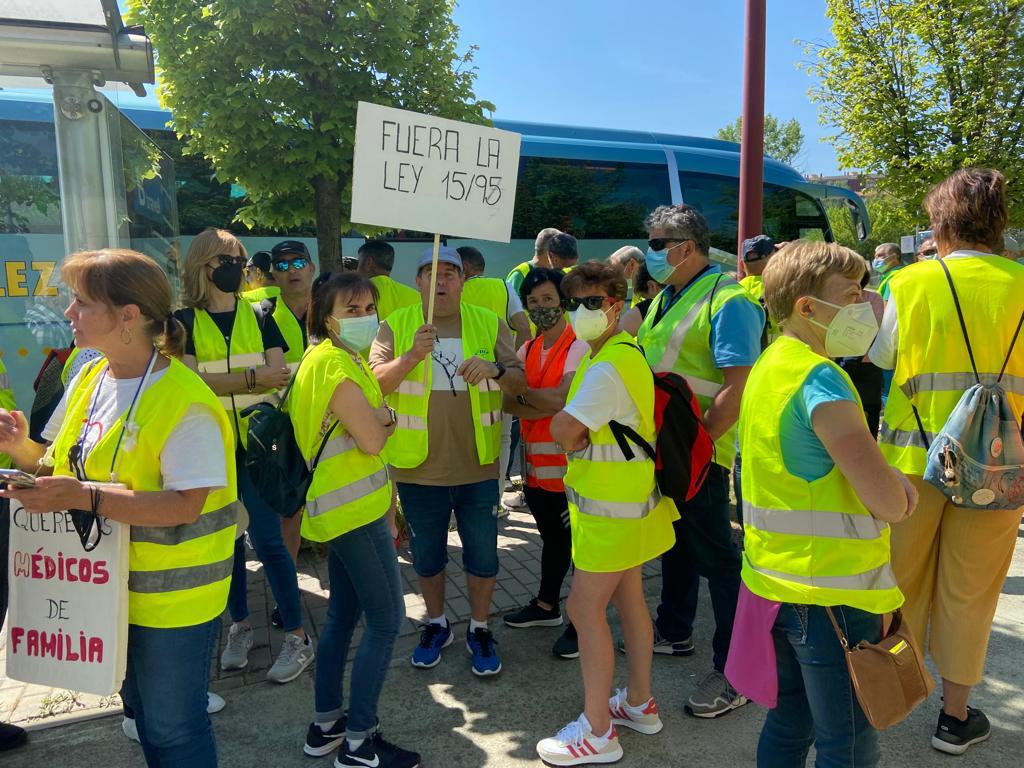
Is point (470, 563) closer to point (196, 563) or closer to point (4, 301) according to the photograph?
point (196, 563)

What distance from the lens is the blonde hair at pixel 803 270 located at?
73.4 inches

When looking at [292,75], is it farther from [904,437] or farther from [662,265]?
[904,437]

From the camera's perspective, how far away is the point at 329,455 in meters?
2.50

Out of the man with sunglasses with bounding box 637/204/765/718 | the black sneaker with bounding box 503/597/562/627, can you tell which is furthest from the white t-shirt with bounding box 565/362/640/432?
the black sneaker with bounding box 503/597/562/627

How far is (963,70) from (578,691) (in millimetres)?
12639

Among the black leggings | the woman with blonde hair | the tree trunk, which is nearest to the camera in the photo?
the woman with blonde hair

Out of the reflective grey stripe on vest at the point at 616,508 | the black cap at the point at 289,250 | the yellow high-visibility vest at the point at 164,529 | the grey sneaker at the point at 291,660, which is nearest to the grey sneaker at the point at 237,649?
the grey sneaker at the point at 291,660

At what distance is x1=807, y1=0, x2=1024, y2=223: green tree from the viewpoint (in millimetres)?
11016

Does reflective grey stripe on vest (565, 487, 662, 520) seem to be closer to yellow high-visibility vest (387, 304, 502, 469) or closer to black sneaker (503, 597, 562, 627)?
yellow high-visibility vest (387, 304, 502, 469)

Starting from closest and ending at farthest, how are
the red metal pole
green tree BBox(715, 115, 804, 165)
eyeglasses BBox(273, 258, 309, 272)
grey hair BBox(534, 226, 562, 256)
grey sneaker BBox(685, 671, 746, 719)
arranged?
grey sneaker BBox(685, 671, 746, 719) → eyeglasses BBox(273, 258, 309, 272) → the red metal pole → grey hair BBox(534, 226, 562, 256) → green tree BBox(715, 115, 804, 165)

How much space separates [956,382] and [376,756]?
8.36ft

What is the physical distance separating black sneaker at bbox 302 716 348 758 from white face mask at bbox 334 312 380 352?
1.45 meters

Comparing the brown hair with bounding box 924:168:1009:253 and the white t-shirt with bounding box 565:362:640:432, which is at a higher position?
the brown hair with bounding box 924:168:1009:253

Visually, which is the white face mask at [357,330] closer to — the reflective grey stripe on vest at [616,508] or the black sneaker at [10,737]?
the reflective grey stripe on vest at [616,508]
